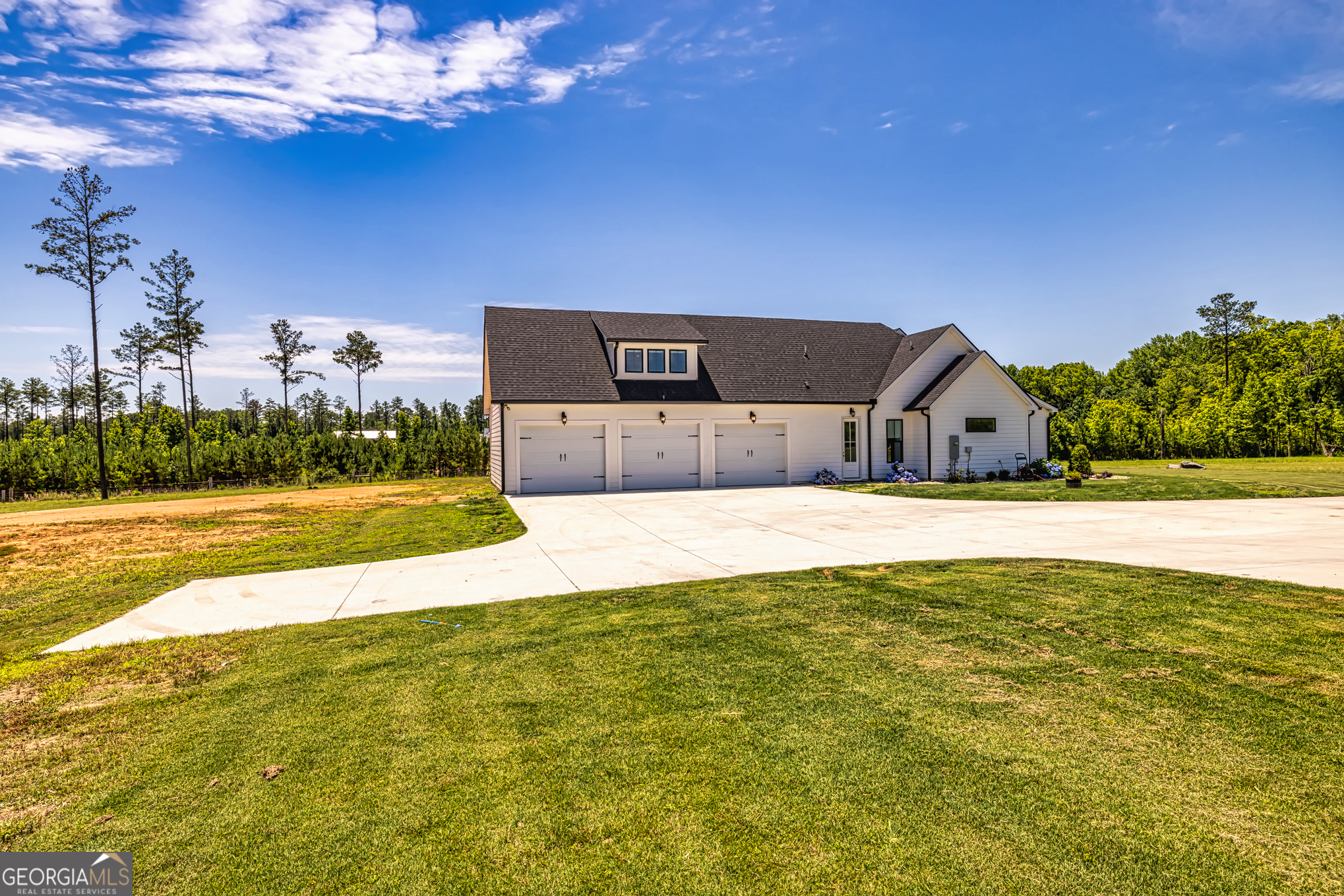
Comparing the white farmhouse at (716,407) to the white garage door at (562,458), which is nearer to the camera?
the white garage door at (562,458)

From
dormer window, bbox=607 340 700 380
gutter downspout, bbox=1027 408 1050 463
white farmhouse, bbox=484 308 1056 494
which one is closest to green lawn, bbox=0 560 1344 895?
white farmhouse, bbox=484 308 1056 494

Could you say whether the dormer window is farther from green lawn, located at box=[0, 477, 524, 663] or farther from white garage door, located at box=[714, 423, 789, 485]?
green lawn, located at box=[0, 477, 524, 663]

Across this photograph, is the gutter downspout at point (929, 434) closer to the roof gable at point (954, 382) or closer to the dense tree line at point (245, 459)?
the roof gable at point (954, 382)

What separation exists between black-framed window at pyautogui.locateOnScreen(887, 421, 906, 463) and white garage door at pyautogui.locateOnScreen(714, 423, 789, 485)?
4.47m

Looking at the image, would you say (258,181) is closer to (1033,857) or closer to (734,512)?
(734,512)

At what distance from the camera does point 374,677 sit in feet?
15.5

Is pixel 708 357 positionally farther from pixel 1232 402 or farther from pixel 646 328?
pixel 1232 402

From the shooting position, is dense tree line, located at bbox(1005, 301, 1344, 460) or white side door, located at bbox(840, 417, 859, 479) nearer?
white side door, located at bbox(840, 417, 859, 479)

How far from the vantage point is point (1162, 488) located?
17047mm

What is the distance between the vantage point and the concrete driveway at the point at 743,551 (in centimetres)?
704

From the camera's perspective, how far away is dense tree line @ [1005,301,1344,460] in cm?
3541

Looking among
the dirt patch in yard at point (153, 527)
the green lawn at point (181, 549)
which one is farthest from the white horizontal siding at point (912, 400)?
the dirt patch in yard at point (153, 527)

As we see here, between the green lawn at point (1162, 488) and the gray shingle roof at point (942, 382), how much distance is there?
3.75m

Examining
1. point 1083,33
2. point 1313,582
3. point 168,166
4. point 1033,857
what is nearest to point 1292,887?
point 1033,857
